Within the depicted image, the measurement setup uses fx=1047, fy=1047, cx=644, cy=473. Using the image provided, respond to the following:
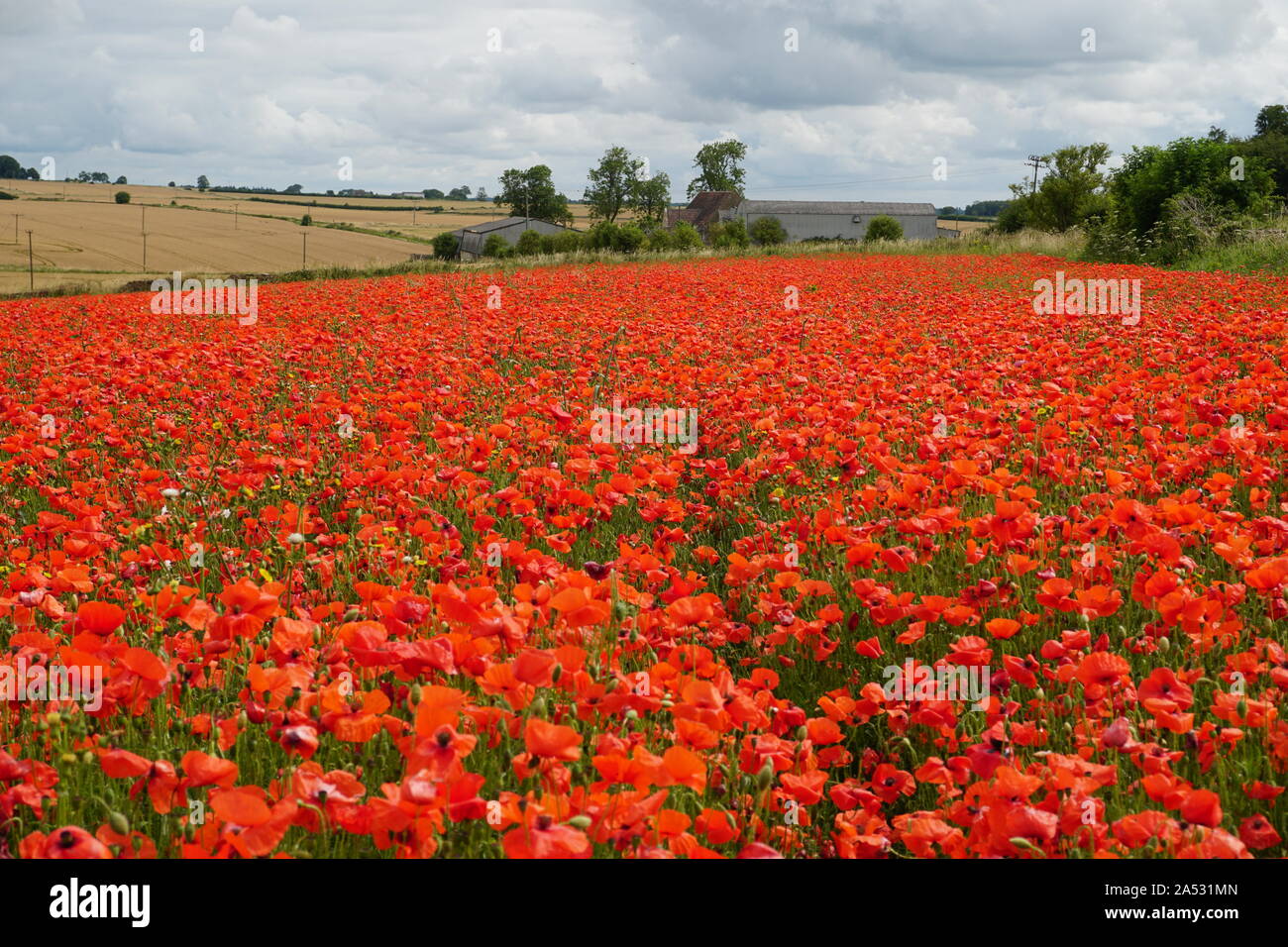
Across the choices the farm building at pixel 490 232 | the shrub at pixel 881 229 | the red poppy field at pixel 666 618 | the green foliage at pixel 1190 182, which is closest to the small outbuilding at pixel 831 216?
the farm building at pixel 490 232

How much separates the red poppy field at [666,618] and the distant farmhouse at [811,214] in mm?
85839

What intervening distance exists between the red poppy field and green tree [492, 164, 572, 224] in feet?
322

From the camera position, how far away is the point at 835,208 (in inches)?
3723

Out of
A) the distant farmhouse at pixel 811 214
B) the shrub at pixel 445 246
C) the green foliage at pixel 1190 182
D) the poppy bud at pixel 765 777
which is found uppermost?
the distant farmhouse at pixel 811 214

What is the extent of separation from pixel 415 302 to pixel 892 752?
1450 centimetres

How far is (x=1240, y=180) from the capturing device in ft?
87.2

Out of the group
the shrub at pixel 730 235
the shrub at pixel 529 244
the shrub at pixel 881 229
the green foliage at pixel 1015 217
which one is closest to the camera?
the green foliage at pixel 1015 217

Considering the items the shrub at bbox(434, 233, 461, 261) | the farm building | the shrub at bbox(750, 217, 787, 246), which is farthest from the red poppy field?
the farm building

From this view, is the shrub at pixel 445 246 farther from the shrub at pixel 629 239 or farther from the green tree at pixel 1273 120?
the green tree at pixel 1273 120

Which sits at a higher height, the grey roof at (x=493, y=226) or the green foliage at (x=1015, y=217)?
the grey roof at (x=493, y=226)

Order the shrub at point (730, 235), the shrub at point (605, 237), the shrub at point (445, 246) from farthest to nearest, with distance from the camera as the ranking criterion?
the shrub at point (445, 246) → the shrub at point (730, 235) → the shrub at point (605, 237)

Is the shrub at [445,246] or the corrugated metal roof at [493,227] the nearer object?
the shrub at [445,246]

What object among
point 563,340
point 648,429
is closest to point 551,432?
point 648,429

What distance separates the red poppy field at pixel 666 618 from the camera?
7.55 ft
